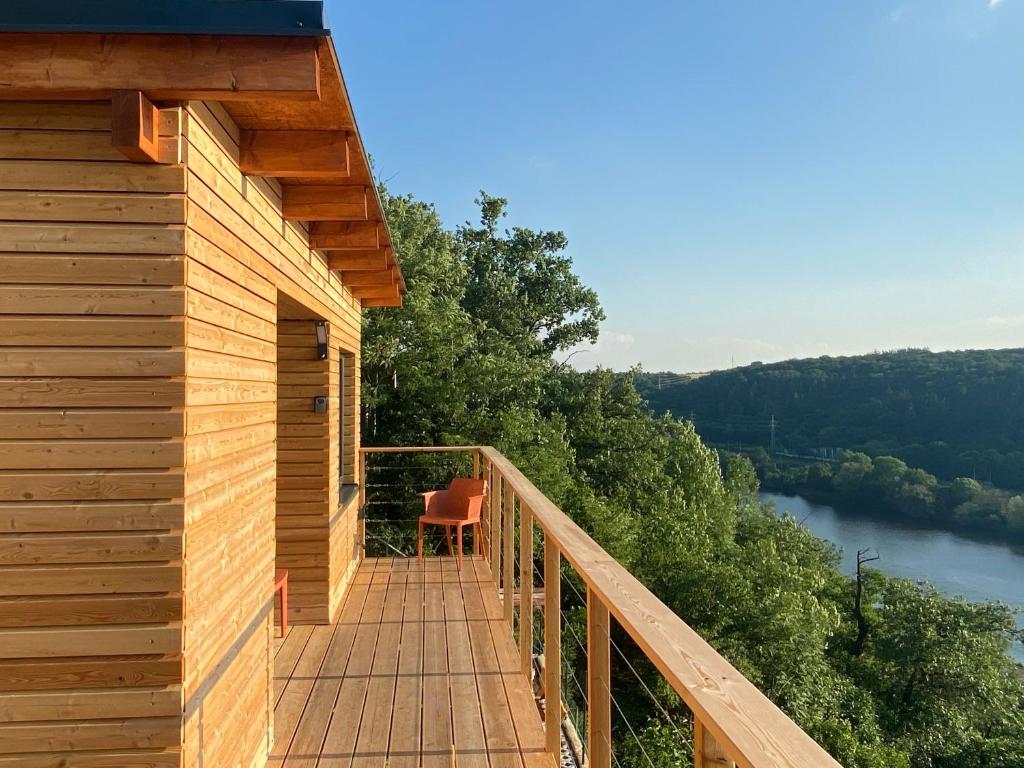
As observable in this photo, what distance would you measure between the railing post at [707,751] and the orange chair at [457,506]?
204 inches

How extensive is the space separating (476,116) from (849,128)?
1845cm

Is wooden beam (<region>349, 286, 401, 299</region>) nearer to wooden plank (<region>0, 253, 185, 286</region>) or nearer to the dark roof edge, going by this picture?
wooden plank (<region>0, 253, 185, 286</region>)

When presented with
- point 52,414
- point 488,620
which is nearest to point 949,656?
point 488,620

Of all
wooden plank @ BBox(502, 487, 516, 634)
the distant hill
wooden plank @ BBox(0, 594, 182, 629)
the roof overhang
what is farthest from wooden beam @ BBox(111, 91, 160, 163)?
the distant hill

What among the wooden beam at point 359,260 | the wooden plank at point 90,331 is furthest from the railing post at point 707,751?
the wooden beam at point 359,260

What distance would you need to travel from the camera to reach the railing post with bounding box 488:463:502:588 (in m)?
5.07

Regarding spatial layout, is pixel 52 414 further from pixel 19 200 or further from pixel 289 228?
pixel 289 228

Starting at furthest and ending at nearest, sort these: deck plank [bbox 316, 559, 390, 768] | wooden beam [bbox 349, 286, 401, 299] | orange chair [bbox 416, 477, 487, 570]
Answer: orange chair [bbox 416, 477, 487, 570]
wooden beam [bbox 349, 286, 401, 299]
deck plank [bbox 316, 559, 390, 768]

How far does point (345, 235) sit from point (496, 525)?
2627 millimetres

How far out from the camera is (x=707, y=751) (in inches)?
38.1

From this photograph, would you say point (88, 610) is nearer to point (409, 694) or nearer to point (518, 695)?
point (409, 694)

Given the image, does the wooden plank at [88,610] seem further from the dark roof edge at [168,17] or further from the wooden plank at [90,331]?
the dark roof edge at [168,17]

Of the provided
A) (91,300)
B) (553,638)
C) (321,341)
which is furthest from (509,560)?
(91,300)

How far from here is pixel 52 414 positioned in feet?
6.15
